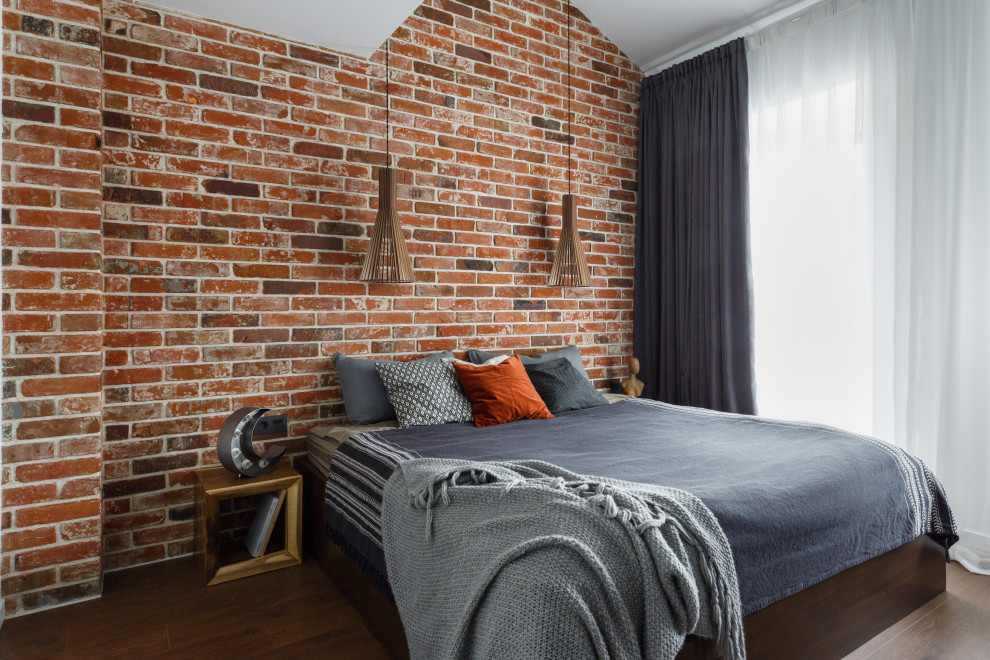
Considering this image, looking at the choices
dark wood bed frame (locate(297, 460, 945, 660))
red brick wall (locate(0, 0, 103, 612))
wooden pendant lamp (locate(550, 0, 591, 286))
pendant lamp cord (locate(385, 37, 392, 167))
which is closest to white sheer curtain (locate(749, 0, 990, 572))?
dark wood bed frame (locate(297, 460, 945, 660))

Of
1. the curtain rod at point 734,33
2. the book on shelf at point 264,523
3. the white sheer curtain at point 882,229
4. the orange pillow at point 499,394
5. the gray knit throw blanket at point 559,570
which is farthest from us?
the curtain rod at point 734,33

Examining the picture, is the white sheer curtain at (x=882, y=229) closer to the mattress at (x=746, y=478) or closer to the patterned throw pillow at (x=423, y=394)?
the mattress at (x=746, y=478)

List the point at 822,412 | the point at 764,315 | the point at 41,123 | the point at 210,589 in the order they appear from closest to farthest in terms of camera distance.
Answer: the point at 41,123
the point at 210,589
the point at 822,412
the point at 764,315

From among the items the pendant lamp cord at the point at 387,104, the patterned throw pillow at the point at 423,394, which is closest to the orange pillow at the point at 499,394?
the patterned throw pillow at the point at 423,394

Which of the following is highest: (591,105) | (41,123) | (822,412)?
(591,105)

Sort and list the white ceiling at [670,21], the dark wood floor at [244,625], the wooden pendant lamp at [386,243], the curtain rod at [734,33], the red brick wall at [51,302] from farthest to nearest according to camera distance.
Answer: the white ceiling at [670,21]
the curtain rod at [734,33]
the wooden pendant lamp at [386,243]
the red brick wall at [51,302]
the dark wood floor at [244,625]

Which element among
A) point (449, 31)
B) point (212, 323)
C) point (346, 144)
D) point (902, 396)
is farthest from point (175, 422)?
point (902, 396)

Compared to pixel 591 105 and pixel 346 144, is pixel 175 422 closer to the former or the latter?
pixel 346 144

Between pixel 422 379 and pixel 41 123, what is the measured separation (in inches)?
66.9

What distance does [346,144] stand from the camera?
9.51 ft

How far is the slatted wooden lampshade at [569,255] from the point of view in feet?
11.3

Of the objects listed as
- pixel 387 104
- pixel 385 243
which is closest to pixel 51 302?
pixel 385 243

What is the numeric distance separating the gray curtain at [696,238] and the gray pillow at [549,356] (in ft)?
2.10

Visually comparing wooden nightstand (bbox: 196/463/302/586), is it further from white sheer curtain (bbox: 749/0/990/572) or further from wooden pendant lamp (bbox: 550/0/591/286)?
white sheer curtain (bbox: 749/0/990/572)
